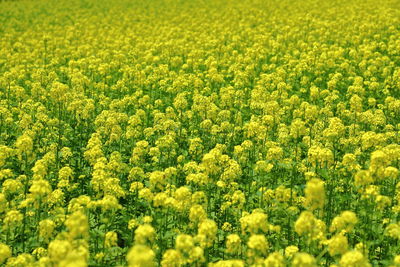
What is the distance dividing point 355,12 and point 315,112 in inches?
653

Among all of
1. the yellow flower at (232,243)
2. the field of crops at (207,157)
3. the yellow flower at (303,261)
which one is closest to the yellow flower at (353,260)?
the field of crops at (207,157)

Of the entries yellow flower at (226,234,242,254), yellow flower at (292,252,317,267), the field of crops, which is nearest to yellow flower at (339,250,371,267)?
the field of crops

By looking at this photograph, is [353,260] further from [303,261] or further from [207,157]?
[207,157]

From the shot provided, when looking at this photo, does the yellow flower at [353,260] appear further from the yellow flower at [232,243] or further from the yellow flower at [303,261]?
the yellow flower at [232,243]

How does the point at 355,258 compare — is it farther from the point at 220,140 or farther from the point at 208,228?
the point at 220,140

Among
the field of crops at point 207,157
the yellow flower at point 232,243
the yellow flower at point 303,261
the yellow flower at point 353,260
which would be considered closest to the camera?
the yellow flower at point 303,261

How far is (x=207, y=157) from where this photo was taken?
24.3 ft

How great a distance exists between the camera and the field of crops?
6086mm

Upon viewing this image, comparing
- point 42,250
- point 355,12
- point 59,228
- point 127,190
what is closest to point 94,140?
point 127,190

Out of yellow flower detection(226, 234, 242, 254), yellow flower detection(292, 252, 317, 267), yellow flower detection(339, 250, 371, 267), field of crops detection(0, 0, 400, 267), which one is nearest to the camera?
yellow flower detection(292, 252, 317, 267)

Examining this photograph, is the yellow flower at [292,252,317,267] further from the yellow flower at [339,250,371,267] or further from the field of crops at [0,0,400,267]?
the yellow flower at [339,250,371,267]

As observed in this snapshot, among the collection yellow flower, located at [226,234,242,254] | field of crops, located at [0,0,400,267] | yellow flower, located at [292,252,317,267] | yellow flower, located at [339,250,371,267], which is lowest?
field of crops, located at [0,0,400,267]

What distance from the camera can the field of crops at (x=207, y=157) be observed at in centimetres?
609

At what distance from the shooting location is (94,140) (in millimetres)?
9352
